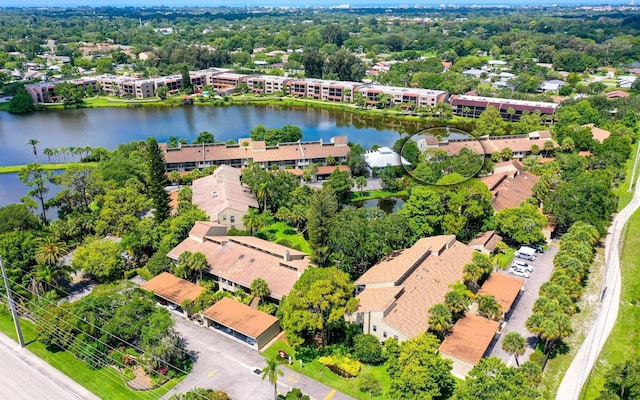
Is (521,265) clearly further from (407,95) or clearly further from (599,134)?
(407,95)

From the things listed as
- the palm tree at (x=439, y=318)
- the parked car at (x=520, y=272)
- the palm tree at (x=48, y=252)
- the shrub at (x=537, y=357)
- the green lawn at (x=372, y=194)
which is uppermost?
the palm tree at (x=48, y=252)

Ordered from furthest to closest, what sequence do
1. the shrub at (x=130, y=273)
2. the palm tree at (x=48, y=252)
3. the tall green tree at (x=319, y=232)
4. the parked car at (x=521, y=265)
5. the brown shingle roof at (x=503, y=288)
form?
1. the parked car at (x=521, y=265)
2. the shrub at (x=130, y=273)
3. the tall green tree at (x=319, y=232)
4. the palm tree at (x=48, y=252)
5. the brown shingle roof at (x=503, y=288)

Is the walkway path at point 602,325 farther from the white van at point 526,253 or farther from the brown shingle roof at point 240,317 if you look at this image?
the brown shingle roof at point 240,317

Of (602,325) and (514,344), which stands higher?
(514,344)

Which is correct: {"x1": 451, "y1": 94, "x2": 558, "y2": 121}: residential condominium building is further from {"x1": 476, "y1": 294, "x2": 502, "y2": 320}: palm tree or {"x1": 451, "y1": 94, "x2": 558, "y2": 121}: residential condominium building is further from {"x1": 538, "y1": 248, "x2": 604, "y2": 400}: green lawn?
{"x1": 476, "y1": 294, "x2": 502, "y2": 320}: palm tree

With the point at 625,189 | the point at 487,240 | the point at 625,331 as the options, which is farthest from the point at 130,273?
the point at 625,189

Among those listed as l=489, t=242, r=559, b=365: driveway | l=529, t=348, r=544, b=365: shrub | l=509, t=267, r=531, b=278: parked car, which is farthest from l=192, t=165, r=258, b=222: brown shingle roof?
l=529, t=348, r=544, b=365: shrub

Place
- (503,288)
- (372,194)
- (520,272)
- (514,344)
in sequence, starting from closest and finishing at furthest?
(514,344)
(503,288)
(520,272)
(372,194)

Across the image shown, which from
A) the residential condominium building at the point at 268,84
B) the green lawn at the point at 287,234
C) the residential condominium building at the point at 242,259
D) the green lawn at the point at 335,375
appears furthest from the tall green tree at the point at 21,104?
the green lawn at the point at 335,375
